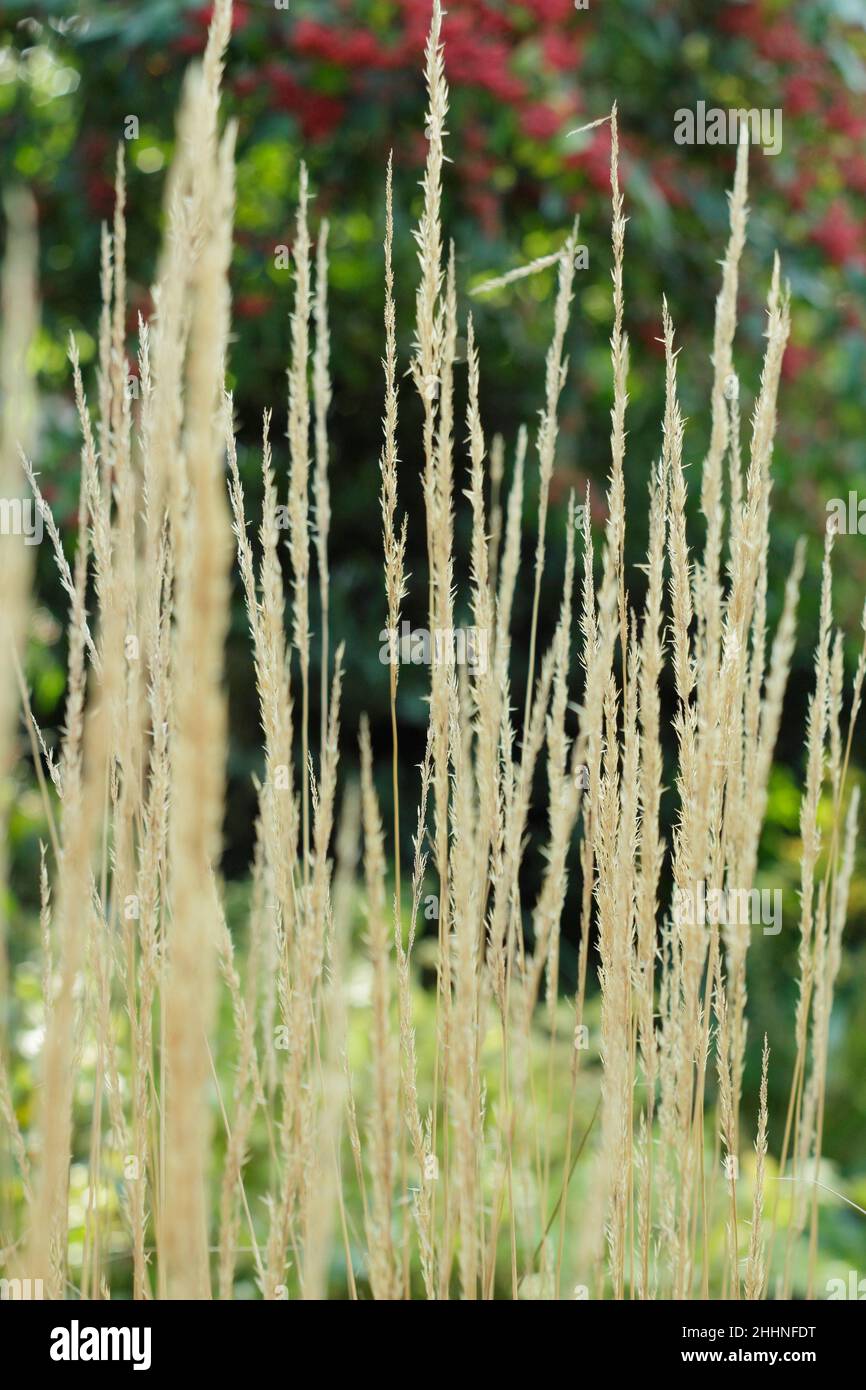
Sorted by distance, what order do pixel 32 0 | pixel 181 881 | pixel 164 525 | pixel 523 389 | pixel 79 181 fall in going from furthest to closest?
pixel 523 389, pixel 79 181, pixel 32 0, pixel 164 525, pixel 181 881

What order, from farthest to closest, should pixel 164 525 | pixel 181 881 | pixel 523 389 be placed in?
pixel 523 389, pixel 164 525, pixel 181 881

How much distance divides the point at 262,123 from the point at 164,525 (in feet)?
6.26

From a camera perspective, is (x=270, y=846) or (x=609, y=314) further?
(x=609, y=314)

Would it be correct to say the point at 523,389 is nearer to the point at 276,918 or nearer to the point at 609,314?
the point at 609,314

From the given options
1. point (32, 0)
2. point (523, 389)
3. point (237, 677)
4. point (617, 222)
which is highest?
point (32, 0)

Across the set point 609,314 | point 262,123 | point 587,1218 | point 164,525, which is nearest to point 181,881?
point 587,1218

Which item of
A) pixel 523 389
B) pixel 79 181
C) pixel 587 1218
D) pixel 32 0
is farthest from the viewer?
pixel 523 389

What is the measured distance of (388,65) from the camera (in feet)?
8.56
